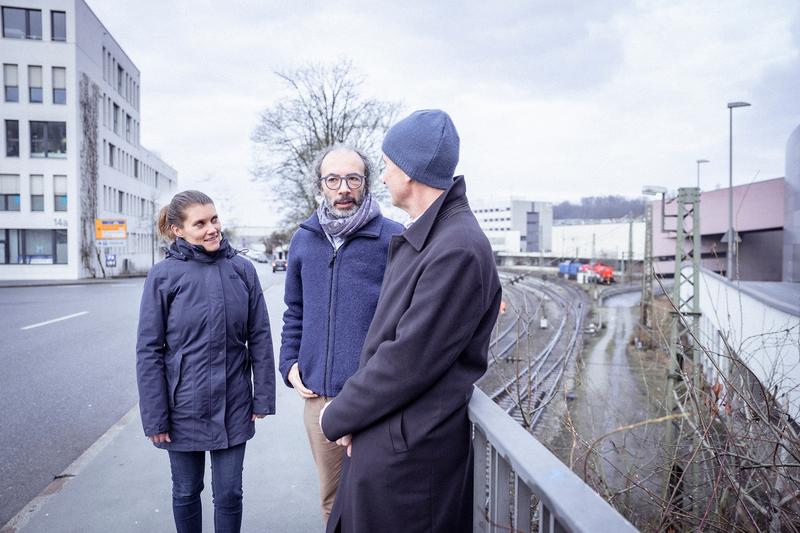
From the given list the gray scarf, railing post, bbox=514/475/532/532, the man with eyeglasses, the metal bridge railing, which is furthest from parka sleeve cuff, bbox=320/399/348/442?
the gray scarf

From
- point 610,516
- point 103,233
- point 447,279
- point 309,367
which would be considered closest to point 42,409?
point 309,367

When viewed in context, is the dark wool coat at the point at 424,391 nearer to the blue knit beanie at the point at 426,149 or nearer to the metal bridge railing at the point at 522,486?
the metal bridge railing at the point at 522,486

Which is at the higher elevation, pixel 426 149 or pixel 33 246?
pixel 426 149

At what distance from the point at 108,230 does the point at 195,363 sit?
36061mm

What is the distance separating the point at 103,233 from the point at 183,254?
36014 millimetres

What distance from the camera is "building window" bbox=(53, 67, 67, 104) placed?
Result: 3334cm

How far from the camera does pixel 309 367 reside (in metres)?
2.80

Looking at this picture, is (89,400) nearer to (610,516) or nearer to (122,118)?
(610,516)

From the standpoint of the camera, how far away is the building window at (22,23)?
3259cm

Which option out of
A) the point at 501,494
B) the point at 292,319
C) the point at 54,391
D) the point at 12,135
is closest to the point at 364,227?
the point at 292,319

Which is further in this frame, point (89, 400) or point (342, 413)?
point (89, 400)

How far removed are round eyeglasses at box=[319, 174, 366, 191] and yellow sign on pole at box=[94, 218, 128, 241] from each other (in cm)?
3587

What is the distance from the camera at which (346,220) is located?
2750 mm

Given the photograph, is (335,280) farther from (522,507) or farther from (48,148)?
(48,148)
